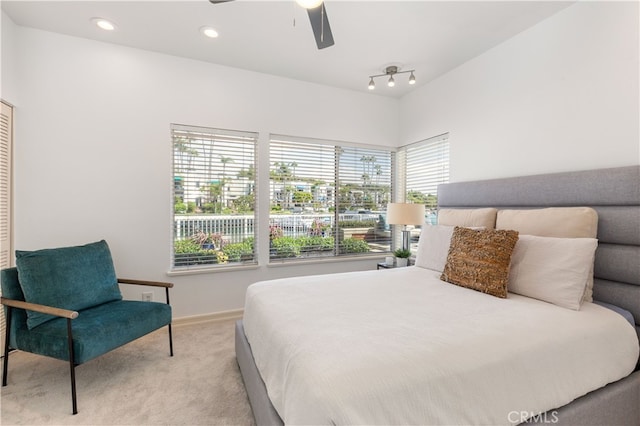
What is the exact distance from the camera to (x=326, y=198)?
3842 millimetres

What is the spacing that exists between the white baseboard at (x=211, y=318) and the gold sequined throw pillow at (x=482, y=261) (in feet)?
7.55

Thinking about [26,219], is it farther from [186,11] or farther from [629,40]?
[629,40]

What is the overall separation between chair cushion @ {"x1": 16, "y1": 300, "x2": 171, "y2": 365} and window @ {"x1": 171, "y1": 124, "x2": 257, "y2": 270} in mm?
919

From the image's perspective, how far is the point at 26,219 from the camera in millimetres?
2531

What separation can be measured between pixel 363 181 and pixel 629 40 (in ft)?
8.89

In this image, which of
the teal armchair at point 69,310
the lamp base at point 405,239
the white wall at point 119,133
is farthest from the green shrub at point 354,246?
the teal armchair at point 69,310

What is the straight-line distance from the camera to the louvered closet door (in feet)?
7.74

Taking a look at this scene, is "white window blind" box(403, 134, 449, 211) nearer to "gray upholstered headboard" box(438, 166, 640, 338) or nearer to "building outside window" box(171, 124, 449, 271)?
"building outside window" box(171, 124, 449, 271)

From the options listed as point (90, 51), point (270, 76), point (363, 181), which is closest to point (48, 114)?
point (90, 51)

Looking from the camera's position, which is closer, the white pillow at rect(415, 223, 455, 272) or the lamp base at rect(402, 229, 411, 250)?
the white pillow at rect(415, 223, 455, 272)

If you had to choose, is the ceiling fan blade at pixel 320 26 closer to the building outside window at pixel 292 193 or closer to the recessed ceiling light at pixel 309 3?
the recessed ceiling light at pixel 309 3

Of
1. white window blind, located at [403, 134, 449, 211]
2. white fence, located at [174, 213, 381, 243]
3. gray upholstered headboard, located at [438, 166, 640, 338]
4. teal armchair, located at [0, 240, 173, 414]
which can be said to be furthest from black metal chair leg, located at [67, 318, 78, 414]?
white window blind, located at [403, 134, 449, 211]

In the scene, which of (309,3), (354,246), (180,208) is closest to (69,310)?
(180,208)

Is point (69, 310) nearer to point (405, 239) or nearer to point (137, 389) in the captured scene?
point (137, 389)
